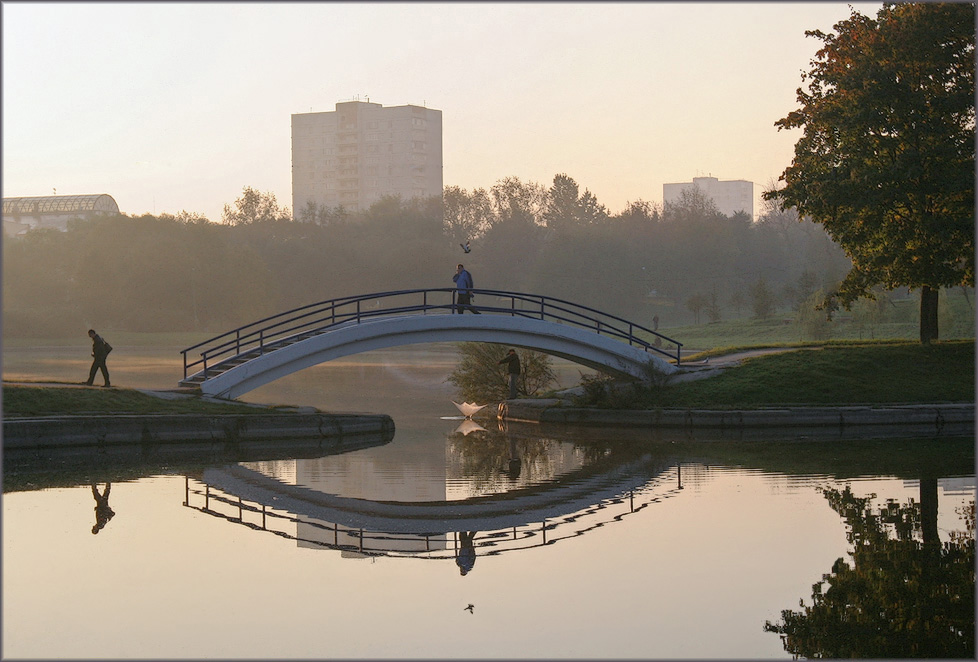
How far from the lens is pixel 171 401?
86.0 ft

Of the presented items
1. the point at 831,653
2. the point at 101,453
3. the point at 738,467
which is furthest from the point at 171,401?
the point at 831,653

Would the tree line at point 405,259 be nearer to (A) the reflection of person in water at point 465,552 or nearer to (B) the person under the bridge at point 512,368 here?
(B) the person under the bridge at point 512,368

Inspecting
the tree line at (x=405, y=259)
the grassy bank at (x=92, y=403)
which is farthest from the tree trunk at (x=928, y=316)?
the tree line at (x=405, y=259)

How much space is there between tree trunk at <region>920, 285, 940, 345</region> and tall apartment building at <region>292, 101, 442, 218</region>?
155 meters

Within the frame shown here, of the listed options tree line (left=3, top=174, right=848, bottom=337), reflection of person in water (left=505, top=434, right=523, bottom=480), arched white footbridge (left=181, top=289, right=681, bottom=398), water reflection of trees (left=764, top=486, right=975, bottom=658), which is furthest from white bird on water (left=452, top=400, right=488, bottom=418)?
tree line (left=3, top=174, right=848, bottom=337)

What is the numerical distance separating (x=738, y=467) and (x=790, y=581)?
930 centimetres

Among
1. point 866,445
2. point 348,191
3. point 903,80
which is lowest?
point 866,445

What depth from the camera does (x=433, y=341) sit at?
28.5m

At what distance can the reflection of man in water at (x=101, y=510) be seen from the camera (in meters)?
14.8

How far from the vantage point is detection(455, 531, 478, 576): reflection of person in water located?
12.9m

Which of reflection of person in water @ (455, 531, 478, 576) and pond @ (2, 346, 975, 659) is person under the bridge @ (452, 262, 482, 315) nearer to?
pond @ (2, 346, 975, 659)

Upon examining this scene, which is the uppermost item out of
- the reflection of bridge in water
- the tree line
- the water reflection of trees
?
the tree line

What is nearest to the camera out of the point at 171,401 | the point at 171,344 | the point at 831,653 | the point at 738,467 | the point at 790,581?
the point at 831,653

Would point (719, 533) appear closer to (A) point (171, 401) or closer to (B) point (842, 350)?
(A) point (171, 401)
